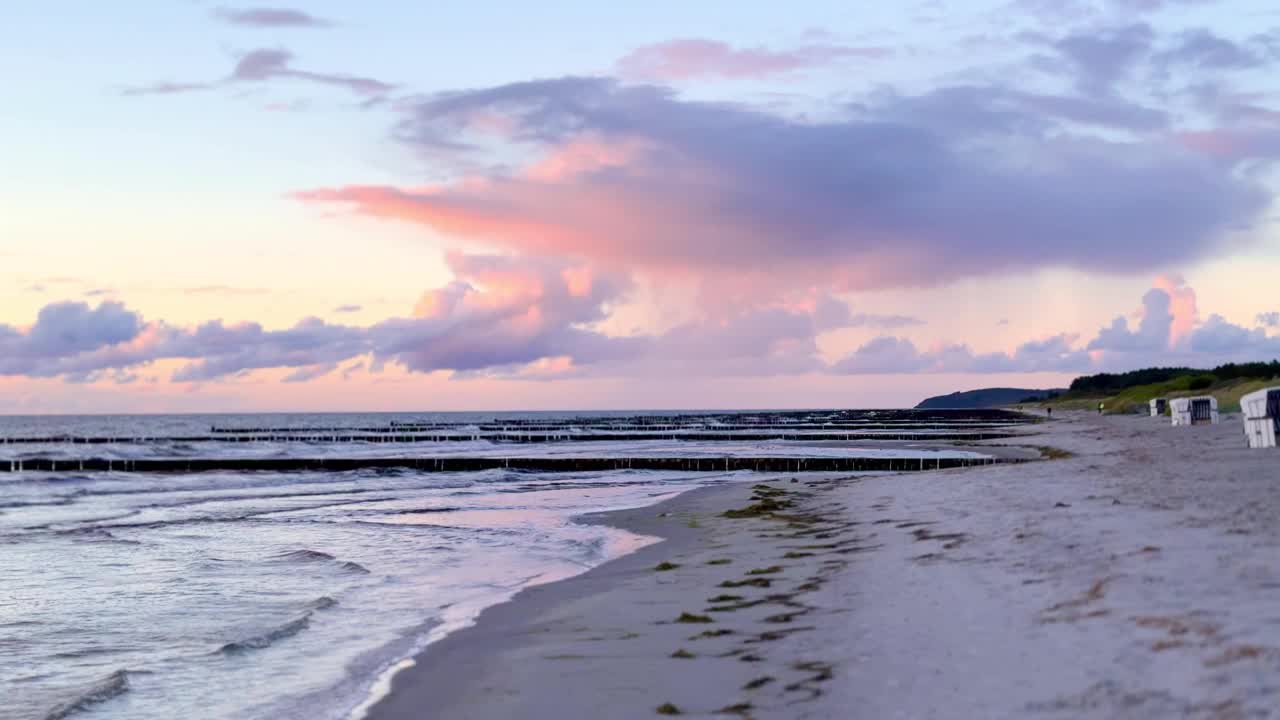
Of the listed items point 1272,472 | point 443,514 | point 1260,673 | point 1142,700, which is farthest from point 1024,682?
point 443,514

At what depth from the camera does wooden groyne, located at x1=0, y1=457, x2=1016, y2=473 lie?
46375 mm

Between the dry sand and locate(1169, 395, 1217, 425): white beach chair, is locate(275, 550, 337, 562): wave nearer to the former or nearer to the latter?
the dry sand

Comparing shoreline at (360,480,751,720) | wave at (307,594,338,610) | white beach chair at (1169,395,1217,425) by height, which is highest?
white beach chair at (1169,395,1217,425)

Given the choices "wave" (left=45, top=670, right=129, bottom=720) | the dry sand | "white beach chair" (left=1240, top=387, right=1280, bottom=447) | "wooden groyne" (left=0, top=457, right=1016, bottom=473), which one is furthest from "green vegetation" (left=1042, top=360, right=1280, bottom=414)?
"wave" (left=45, top=670, right=129, bottom=720)

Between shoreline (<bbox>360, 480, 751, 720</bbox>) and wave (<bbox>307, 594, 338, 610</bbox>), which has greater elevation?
shoreline (<bbox>360, 480, 751, 720</bbox>)

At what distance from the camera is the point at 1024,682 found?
22.6ft

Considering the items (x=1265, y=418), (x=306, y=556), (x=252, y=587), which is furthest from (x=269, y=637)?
(x=1265, y=418)

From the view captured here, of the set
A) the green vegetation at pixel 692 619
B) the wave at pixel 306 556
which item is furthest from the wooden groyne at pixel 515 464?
→ the green vegetation at pixel 692 619

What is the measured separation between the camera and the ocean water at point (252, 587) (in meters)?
10.2

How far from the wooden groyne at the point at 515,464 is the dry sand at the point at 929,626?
29.5 meters

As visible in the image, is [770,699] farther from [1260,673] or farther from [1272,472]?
[1272,472]

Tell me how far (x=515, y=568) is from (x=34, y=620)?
7.08m

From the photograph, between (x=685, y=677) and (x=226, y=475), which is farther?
(x=226, y=475)

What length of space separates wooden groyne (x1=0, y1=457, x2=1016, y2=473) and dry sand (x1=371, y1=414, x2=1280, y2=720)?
96.6ft
